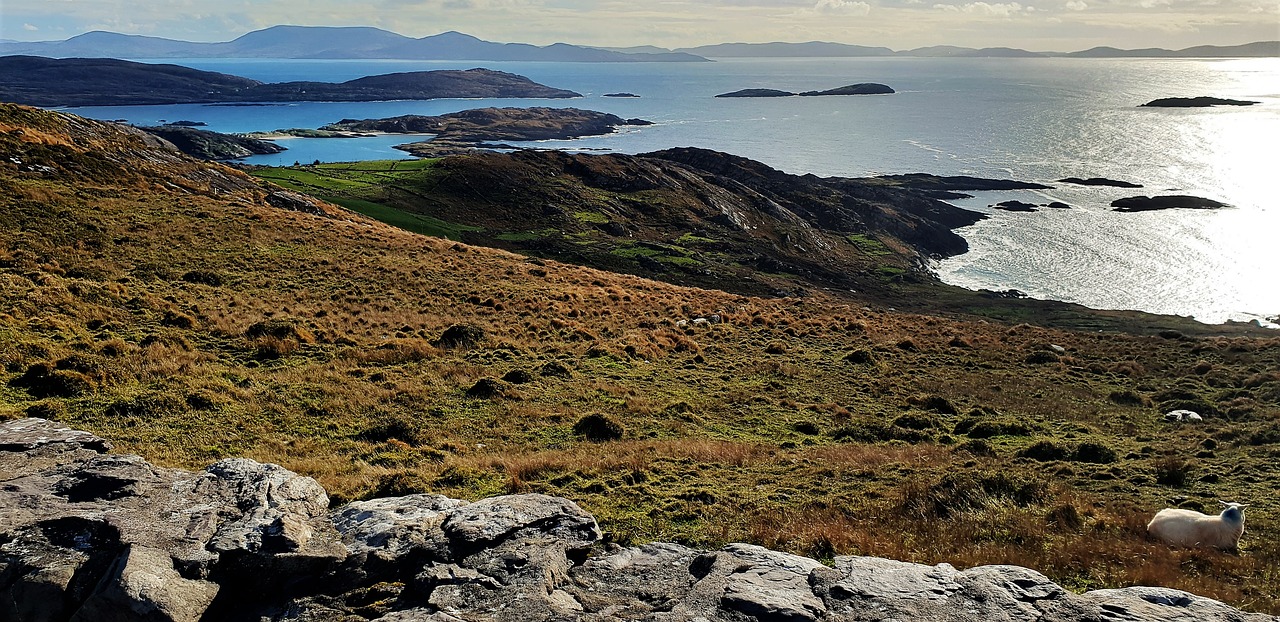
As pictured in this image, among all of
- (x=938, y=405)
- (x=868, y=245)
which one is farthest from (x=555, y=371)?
(x=868, y=245)

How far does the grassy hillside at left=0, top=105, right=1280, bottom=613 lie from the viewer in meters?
11.7

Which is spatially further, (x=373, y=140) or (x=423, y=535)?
(x=373, y=140)

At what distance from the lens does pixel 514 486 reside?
1236 cm

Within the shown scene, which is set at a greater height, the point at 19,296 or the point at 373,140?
the point at 373,140

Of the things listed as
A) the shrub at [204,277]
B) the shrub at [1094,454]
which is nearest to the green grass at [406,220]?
the shrub at [204,277]

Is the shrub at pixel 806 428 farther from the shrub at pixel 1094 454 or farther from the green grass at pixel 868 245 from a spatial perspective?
the green grass at pixel 868 245

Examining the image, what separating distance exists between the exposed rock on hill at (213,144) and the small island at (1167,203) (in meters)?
160

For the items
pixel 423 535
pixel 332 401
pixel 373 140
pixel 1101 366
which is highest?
pixel 373 140

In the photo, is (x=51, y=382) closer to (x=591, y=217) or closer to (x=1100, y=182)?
(x=591, y=217)

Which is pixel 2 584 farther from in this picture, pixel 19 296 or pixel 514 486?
pixel 19 296

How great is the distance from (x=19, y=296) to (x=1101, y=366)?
39.4 meters

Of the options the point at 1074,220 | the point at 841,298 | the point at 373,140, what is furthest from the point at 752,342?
the point at 373,140

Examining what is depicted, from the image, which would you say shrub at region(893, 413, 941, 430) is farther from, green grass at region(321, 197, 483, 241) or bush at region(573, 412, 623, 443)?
green grass at region(321, 197, 483, 241)

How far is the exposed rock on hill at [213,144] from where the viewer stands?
14400 centimetres
